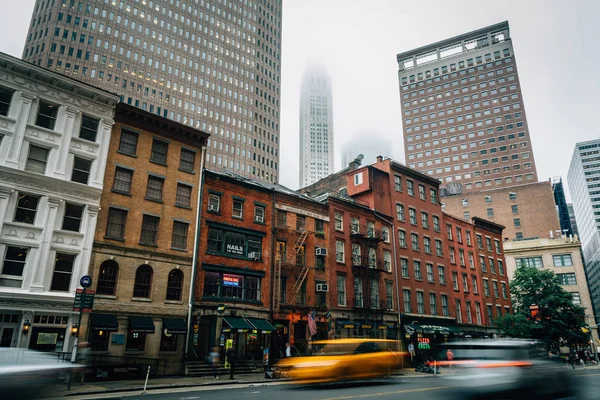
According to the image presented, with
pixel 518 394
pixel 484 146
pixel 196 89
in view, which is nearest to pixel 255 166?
pixel 196 89

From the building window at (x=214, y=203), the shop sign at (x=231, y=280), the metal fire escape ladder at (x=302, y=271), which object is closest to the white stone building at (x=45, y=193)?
the building window at (x=214, y=203)

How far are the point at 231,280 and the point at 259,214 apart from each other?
6.15 meters

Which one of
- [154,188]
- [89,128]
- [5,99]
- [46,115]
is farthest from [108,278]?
[5,99]

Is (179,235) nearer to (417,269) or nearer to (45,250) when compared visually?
(45,250)

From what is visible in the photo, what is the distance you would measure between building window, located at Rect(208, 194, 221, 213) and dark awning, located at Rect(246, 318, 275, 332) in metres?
8.53

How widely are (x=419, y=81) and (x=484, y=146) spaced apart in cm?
3452

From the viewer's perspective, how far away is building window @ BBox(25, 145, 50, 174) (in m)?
24.2

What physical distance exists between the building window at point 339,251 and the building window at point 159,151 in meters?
17.1

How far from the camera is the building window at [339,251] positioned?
37.0 metres

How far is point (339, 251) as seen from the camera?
37375mm

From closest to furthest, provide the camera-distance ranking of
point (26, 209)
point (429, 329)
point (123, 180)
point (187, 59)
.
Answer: point (26, 209), point (123, 180), point (429, 329), point (187, 59)

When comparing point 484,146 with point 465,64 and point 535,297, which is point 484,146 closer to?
point 465,64

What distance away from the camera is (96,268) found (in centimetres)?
2450

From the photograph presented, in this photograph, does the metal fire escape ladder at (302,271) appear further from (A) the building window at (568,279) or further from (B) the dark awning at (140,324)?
(A) the building window at (568,279)
